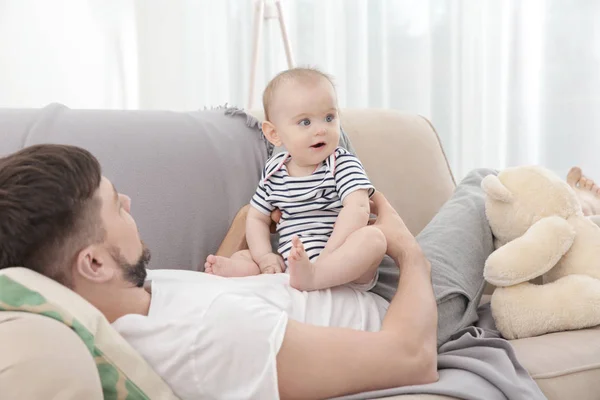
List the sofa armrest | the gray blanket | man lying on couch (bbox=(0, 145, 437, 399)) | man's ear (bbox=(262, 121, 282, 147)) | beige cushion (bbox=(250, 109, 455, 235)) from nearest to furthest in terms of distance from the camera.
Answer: the sofa armrest, man lying on couch (bbox=(0, 145, 437, 399)), the gray blanket, man's ear (bbox=(262, 121, 282, 147)), beige cushion (bbox=(250, 109, 455, 235))

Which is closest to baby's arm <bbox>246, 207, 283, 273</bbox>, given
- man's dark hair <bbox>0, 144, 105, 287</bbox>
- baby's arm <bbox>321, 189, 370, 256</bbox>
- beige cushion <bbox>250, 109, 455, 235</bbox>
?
baby's arm <bbox>321, 189, 370, 256</bbox>

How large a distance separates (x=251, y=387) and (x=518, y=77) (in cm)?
255

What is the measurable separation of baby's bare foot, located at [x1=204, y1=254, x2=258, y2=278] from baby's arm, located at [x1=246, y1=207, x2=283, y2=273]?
0.03 metres

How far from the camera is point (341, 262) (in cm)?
149

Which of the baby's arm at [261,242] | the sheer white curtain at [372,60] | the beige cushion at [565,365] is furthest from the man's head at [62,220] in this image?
the sheer white curtain at [372,60]

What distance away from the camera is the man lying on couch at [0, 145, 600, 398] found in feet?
3.53

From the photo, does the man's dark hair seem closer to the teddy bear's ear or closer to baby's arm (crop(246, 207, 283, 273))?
baby's arm (crop(246, 207, 283, 273))

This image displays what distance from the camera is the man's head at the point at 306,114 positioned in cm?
170

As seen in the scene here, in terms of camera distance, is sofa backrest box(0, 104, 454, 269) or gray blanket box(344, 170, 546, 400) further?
sofa backrest box(0, 104, 454, 269)

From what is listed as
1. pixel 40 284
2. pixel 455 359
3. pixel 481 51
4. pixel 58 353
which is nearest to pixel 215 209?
pixel 455 359

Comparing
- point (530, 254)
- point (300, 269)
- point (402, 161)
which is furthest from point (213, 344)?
point (402, 161)

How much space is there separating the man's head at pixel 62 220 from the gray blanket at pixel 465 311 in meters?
0.46

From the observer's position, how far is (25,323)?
0.90 metres

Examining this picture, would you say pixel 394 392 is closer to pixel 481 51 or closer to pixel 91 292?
pixel 91 292
